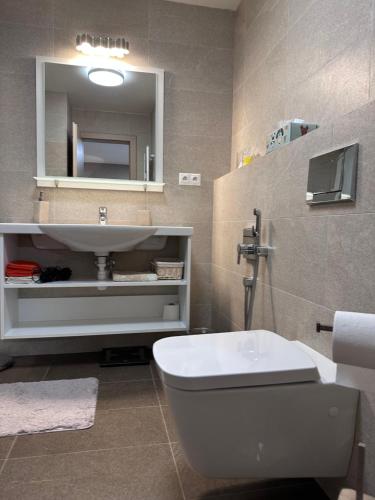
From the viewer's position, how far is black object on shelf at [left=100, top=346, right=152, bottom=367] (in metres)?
2.16

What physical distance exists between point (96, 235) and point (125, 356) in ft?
2.91

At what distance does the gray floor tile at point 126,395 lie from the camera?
5.55 ft

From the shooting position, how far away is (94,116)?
2234mm

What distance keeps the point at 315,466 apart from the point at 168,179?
185 cm

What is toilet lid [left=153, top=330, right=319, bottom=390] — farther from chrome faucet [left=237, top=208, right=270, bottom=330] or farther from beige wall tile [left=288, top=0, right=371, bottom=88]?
beige wall tile [left=288, top=0, right=371, bottom=88]

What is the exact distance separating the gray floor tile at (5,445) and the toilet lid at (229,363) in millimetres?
793

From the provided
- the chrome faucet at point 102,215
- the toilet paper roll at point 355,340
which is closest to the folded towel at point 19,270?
the chrome faucet at point 102,215

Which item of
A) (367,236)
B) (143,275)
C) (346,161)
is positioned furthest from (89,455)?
(346,161)

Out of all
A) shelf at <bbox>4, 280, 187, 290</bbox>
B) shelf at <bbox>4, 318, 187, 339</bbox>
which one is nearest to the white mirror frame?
shelf at <bbox>4, 280, 187, 290</bbox>

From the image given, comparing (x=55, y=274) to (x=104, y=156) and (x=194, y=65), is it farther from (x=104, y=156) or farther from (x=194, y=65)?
(x=194, y=65)

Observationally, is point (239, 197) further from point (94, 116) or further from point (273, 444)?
point (273, 444)

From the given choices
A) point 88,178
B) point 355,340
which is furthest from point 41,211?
point 355,340

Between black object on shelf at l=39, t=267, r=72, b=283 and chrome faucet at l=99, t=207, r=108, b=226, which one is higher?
chrome faucet at l=99, t=207, r=108, b=226

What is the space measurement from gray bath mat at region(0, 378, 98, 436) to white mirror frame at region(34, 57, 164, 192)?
1209 mm
